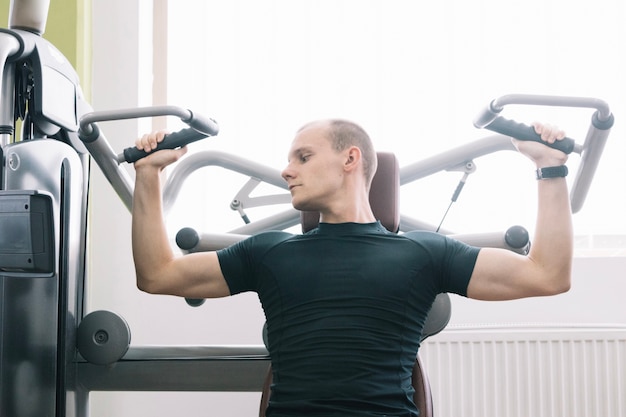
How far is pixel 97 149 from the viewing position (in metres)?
1.78

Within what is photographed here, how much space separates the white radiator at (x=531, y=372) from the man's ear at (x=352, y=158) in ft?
3.75

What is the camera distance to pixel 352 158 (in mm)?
1590

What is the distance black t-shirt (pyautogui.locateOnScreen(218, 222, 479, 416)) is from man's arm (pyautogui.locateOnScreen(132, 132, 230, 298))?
43 millimetres

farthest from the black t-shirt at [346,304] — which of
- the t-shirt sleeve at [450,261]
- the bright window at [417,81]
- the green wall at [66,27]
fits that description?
the green wall at [66,27]

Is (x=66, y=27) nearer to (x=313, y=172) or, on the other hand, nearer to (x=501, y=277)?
(x=313, y=172)

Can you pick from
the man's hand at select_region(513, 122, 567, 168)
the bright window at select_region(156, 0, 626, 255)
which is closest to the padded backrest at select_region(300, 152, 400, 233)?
the man's hand at select_region(513, 122, 567, 168)

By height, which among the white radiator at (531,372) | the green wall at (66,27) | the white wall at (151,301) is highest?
the green wall at (66,27)

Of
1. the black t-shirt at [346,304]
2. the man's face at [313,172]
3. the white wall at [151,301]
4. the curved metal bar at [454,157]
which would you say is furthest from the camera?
the white wall at [151,301]

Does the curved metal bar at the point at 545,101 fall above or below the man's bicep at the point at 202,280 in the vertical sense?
above

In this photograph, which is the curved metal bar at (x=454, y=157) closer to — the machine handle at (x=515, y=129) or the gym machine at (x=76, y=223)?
the gym machine at (x=76, y=223)

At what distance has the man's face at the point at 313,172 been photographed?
60.9 inches

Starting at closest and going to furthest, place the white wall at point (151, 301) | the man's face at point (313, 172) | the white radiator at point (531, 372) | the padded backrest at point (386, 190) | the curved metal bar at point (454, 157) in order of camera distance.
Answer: the man's face at point (313, 172) < the padded backrest at point (386, 190) < the curved metal bar at point (454, 157) < the white radiator at point (531, 372) < the white wall at point (151, 301)

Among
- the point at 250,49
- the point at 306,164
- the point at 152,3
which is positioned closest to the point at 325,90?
the point at 250,49

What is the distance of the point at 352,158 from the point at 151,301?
1.41 meters
